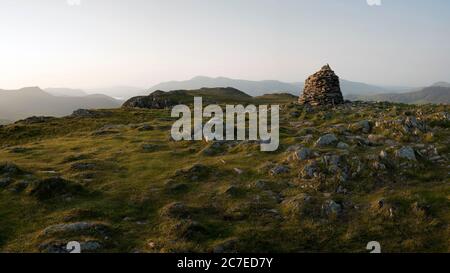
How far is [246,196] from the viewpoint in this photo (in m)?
24.6

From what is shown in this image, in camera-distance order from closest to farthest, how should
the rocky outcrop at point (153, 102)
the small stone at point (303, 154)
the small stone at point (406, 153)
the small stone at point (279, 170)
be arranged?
the small stone at point (406, 153) < the small stone at point (279, 170) < the small stone at point (303, 154) < the rocky outcrop at point (153, 102)

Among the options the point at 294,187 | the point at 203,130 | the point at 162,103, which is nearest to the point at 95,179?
the point at 294,187

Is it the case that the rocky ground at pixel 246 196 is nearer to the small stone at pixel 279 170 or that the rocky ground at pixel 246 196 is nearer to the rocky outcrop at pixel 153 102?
the small stone at pixel 279 170

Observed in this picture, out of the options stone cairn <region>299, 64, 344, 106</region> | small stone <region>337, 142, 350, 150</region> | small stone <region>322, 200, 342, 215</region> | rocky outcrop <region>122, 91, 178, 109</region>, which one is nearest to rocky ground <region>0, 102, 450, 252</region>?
small stone <region>322, 200, 342, 215</region>

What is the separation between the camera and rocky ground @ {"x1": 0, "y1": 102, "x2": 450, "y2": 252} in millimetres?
18906

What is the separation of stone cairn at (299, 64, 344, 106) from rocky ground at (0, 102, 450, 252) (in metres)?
25.6

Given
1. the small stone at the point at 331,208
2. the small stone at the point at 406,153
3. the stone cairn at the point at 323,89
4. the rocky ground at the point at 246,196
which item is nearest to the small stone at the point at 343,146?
the rocky ground at the point at 246,196

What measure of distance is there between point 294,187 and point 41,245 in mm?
14163

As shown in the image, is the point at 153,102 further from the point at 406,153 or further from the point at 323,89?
the point at 406,153

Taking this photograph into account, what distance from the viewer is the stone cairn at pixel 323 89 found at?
210ft

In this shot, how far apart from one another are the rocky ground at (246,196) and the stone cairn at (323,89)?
84.0 ft

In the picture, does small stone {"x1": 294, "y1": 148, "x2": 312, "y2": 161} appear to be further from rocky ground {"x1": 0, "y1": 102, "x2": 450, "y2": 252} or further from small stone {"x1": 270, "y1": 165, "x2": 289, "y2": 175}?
small stone {"x1": 270, "y1": 165, "x2": 289, "y2": 175}

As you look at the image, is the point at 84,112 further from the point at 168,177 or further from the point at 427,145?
the point at 427,145
